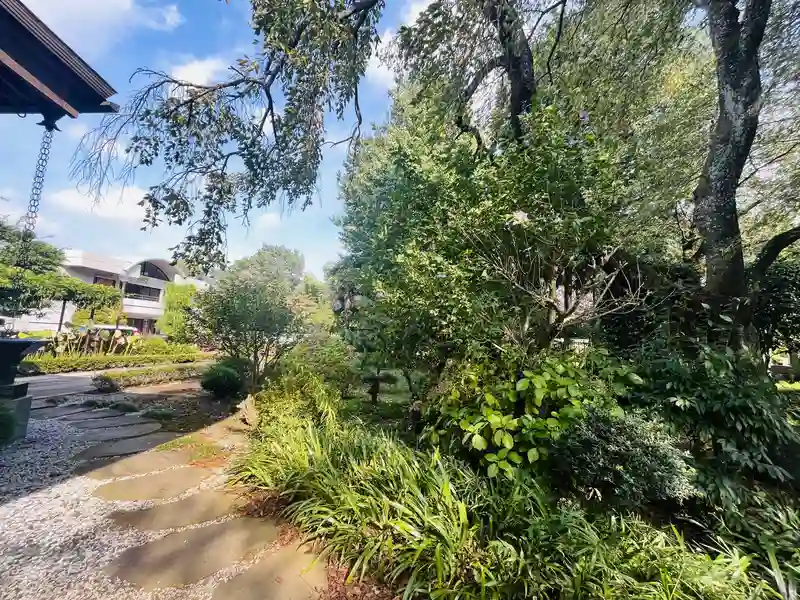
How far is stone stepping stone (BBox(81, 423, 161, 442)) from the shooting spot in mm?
4645

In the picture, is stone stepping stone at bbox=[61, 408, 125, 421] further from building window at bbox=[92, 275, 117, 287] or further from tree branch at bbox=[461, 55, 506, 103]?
building window at bbox=[92, 275, 117, 287]

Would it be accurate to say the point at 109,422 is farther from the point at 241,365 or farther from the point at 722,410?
the point at 722,410

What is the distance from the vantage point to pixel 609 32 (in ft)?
15.0

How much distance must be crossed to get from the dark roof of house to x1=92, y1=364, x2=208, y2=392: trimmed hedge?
604 cm

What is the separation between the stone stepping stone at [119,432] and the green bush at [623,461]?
5.14 meters

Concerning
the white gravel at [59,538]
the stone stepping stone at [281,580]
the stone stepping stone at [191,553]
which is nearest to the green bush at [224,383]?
the white gravel at [59,538]

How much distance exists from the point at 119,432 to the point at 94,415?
1.33 metres

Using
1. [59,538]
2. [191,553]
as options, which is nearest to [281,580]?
[191,553]

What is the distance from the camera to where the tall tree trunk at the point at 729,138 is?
11.4ft

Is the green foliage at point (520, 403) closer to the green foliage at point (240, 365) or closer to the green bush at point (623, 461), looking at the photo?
the green bush at point (623, 461)

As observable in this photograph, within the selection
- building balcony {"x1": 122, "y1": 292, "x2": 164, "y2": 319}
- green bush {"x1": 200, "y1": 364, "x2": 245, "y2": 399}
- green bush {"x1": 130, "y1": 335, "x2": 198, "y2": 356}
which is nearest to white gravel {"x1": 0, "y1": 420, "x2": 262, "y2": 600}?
green bush {"x1": 200, "y1": 364, "x2": 245, "y2": 399}

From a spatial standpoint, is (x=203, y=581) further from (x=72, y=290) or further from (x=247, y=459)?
(x=72, y=290)

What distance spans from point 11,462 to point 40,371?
8.23m

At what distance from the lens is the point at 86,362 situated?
35.4 feet
